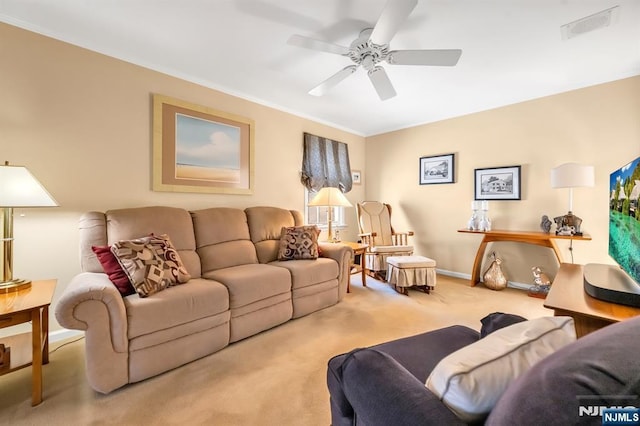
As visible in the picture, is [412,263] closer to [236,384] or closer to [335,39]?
[236,384]

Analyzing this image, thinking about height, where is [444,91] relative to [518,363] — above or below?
above

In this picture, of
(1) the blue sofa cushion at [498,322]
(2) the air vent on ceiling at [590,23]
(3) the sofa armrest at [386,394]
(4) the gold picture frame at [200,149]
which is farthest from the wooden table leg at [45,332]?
(2) the air vent on ceiling at [590,23]

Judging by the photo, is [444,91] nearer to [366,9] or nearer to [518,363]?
[366,9]

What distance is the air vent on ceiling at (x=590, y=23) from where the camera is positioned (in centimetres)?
198

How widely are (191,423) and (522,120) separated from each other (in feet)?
15.0

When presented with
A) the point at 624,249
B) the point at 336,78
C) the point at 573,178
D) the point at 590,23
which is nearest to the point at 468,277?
the point at 573,178

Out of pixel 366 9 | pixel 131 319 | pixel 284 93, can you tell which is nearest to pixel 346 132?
pixel 284 93

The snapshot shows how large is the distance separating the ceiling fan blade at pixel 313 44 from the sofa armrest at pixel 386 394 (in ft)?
6.52

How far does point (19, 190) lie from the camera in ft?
5.40

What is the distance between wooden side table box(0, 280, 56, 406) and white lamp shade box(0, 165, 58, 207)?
55cm

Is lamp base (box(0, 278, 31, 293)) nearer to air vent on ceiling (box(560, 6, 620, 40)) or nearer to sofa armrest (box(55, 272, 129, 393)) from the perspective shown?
sofa armrest (box(55, 272, 129, 393))

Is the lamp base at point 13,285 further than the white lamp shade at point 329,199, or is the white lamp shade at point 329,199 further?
the white lamp shade at point 329,199

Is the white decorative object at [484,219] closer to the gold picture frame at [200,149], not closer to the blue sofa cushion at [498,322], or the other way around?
the blue sofa cushion at [498,322]

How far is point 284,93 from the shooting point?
3.40 meters
